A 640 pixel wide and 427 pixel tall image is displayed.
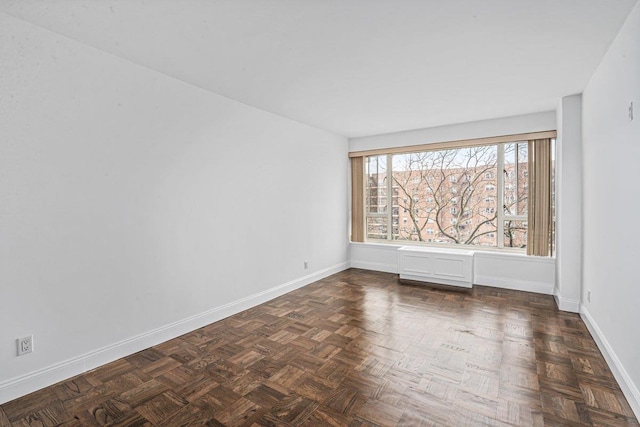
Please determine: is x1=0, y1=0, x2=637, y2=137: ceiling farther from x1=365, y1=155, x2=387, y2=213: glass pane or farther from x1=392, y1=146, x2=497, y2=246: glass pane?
x1=365, y1=155, x2=387, y2=213: glass pane

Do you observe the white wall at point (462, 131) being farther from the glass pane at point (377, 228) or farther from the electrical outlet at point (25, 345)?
the electrical outlet at point (25, 345)

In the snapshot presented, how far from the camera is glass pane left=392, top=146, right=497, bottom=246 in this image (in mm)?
4902

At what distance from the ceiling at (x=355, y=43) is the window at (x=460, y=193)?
1179 mm

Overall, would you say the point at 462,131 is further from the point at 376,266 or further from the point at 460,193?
the point at 376,266

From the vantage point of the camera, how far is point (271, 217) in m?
4.23

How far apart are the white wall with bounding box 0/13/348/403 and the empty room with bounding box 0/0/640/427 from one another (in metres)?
0.02

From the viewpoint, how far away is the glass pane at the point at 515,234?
4.62 m

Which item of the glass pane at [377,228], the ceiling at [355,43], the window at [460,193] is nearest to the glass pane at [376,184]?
the window at [460,193]

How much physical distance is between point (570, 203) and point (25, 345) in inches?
199

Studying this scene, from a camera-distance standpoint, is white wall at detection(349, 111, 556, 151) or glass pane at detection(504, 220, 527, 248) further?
glass pane at detection(504, 220, 527, 248)

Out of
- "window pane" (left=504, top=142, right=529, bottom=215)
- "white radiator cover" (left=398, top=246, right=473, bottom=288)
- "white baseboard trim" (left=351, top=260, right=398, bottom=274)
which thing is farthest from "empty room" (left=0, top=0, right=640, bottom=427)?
"white baseboard trim" (left=351, top=260, right=398, bottom=274)

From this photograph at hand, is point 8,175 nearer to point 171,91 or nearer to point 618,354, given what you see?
point 171,91

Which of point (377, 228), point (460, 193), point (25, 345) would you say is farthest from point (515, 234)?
point (25, 345)

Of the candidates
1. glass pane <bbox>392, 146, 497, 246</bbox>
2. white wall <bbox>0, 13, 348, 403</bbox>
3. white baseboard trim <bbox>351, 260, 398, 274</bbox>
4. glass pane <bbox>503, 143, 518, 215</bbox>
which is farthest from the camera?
white baseboard trim <bbox>351, 260, 398, 274</bbox>
